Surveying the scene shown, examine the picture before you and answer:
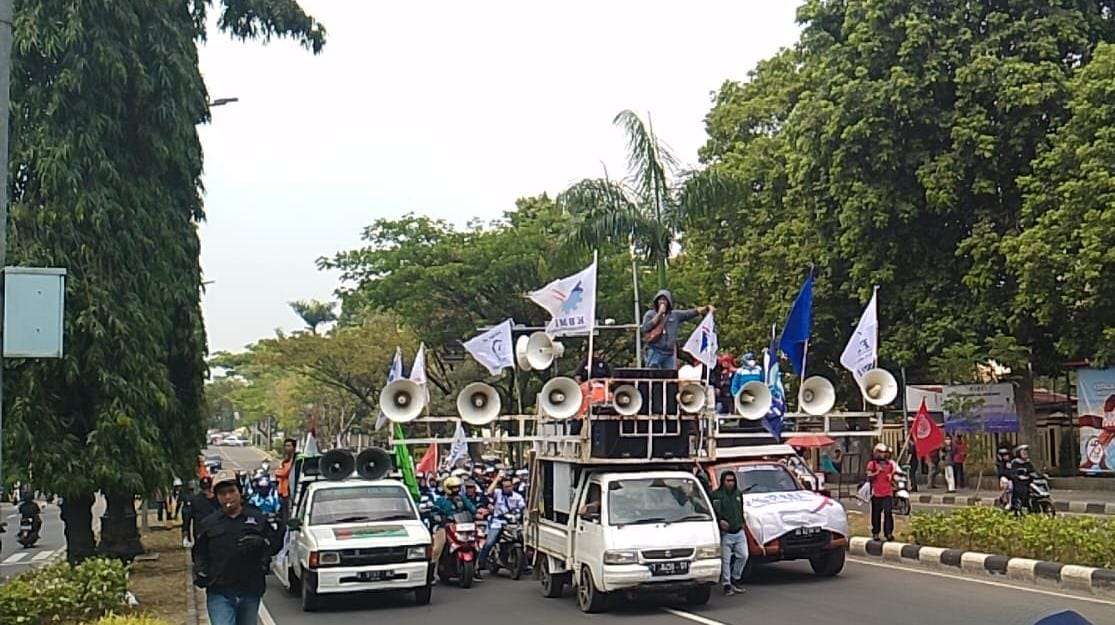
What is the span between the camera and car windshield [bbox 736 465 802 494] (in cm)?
1642

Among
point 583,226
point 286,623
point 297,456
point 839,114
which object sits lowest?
point 286,623

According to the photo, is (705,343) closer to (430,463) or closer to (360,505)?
(360,505)

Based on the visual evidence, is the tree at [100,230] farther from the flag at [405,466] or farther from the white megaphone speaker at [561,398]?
the white megaphone speaker at [561,398]

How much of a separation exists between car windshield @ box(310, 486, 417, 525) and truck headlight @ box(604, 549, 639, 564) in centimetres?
349

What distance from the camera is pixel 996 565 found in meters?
15.8

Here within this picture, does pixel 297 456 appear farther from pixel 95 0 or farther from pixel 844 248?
pixel 844 248

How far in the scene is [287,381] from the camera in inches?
3196

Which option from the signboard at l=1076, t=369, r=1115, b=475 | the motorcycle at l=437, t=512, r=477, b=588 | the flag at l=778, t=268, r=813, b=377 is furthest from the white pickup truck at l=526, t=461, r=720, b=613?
the signboard at l=1076, t=369, r=1115, b=475

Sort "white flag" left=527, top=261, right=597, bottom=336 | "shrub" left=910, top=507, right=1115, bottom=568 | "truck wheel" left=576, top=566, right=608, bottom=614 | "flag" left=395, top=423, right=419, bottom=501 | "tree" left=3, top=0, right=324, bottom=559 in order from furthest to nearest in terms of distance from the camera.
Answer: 1. "flag" left=395, top=423, right=419, bottom=501
2. "white flag" left=527, top=261, right=597, bottom=336
3. "tree" left=3, top=0, right=324, bottom=559
4. "shrub" left=910, top=507, right=1115, bottom=568
5. "truck wheel" left=576, top=566, right=608, bottom=614

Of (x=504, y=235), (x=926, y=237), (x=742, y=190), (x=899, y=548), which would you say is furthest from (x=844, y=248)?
(x=899, y=548)

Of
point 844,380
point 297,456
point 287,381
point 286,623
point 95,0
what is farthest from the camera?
point 287,381

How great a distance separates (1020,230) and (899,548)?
1286 centimetres

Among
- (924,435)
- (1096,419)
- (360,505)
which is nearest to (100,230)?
(360,505)

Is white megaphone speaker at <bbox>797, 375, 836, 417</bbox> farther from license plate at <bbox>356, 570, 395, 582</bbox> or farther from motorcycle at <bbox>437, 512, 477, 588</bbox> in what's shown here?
license plate at <bbox>356, 570, 395, 582</bbox>
